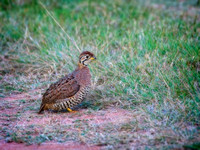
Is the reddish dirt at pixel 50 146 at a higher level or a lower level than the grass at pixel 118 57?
lower

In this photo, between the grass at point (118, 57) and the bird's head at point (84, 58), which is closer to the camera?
the grass at point (118, 57)

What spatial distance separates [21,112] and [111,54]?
8.54ft

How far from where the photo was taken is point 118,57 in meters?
7.47

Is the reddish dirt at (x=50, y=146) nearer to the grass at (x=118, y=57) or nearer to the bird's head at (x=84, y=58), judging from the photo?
the grass at (x=118, y=57)

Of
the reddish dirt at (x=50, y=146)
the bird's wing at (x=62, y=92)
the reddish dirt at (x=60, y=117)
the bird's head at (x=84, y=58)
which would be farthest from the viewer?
the bird's head at (x=84, y=58)

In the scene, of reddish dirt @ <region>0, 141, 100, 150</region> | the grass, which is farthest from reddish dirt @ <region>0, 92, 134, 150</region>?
the grass

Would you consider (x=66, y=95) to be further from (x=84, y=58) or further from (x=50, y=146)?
(x=50, y=146)

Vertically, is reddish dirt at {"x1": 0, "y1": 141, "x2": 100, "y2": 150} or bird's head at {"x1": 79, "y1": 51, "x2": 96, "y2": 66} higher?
bird's head at {"x1": 79, "y1": 51, "x2": 96, "y2": 66}

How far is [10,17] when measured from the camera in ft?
36.7

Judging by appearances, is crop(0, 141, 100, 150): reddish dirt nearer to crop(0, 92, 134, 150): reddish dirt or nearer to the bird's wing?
crop(0, 92, 134, 150): reddish dirt

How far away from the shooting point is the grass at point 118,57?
530 centimetres

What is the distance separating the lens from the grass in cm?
530

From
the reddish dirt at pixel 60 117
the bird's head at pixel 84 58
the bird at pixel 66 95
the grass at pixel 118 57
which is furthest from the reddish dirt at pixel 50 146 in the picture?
the bird's head at pixel 84 58

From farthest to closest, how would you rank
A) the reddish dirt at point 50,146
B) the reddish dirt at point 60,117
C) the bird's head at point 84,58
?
the bird's head at point 84,58 < the reddish dirt at point 60,117 < the reddish dirt at point 50,146
